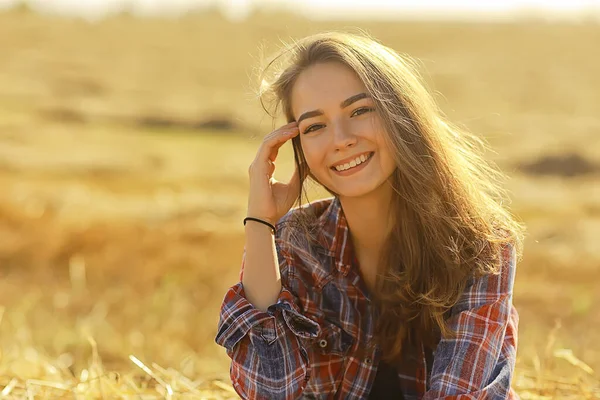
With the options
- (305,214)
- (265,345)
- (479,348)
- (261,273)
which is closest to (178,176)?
(305,214)

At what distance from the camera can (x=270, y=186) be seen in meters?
2.99

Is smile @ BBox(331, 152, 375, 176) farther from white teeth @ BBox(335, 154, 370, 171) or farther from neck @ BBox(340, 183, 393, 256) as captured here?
neck @ BBox(340, 183, 393, 256)

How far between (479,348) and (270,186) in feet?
2.93

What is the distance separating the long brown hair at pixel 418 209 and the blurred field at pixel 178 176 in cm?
49

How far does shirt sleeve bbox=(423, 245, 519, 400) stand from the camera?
8.83 feet

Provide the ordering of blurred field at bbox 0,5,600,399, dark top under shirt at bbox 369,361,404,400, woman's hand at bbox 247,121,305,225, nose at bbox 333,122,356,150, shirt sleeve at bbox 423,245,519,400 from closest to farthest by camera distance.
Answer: shirt sleeve at bbox 423,245,519,400
nose at bbox 333,122,356,150
woman's hand at bbox 247,121,305,225
dark top under shirt at bbox 369,361,404,400
blurred field at bbox 0,5,600,399

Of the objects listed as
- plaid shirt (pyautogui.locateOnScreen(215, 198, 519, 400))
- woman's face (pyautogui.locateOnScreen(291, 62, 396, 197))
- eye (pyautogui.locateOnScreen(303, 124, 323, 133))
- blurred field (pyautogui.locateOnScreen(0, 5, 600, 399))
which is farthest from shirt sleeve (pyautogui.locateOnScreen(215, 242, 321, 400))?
blurred field (pyautogui.locateOnScreen(0, 5, 600, 399))

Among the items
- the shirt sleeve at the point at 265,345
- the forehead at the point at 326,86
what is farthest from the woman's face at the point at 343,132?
the shirt sleeve at the point at 265,345

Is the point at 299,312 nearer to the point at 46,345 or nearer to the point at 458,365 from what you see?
the point at 458,365

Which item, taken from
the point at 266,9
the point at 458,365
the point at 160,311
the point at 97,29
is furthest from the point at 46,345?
the point at 266,9

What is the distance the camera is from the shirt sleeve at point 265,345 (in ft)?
8.94

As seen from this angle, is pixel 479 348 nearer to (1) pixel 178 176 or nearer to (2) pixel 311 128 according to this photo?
(2) pixel 311 128

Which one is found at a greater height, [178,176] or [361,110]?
[178,176]

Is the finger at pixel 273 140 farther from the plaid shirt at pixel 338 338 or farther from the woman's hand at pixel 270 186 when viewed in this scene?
the plaid shirt at pixel 338 338
